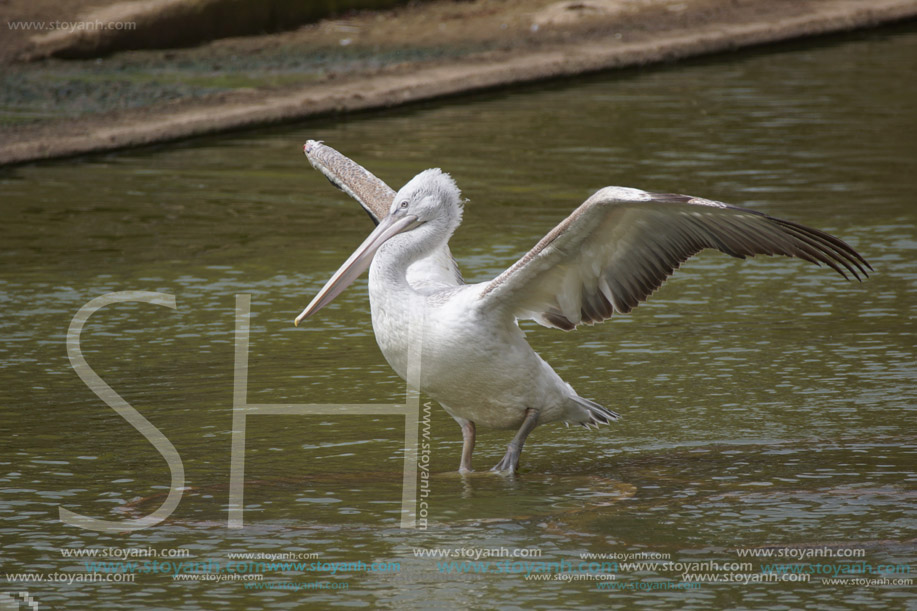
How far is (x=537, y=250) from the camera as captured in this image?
221 inches

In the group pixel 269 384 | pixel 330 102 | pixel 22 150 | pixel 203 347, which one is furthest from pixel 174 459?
pixel 330 102

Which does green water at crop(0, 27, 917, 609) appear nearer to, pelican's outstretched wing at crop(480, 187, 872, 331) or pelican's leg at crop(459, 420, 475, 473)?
pelican's leg at crop(459, 420, 475, 473)

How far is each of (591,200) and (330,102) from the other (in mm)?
8693

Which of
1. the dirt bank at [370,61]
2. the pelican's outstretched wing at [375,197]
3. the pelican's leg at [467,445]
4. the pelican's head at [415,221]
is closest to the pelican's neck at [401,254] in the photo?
the pelican's head at [415,221]

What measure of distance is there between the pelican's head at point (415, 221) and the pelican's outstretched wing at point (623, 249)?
0.56 m

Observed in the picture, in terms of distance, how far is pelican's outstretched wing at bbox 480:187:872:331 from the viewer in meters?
5.48

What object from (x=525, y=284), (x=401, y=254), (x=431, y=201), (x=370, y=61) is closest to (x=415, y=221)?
(x=431, y=201)

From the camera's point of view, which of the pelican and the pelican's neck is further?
the pelican's neck

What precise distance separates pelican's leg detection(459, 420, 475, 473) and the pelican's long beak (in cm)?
78

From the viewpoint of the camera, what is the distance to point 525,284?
19.0 ft

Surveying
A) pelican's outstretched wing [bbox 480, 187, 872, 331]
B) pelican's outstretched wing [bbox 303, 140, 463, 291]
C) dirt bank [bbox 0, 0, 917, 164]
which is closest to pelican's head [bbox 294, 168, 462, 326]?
pelican's outstretched wing [bbox 303, 140, 463, 291]

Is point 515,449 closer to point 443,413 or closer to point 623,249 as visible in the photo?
point 623,249

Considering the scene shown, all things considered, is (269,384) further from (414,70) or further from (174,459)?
(414,70)

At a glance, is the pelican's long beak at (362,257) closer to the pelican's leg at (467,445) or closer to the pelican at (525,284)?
the pelican at (525,284)
